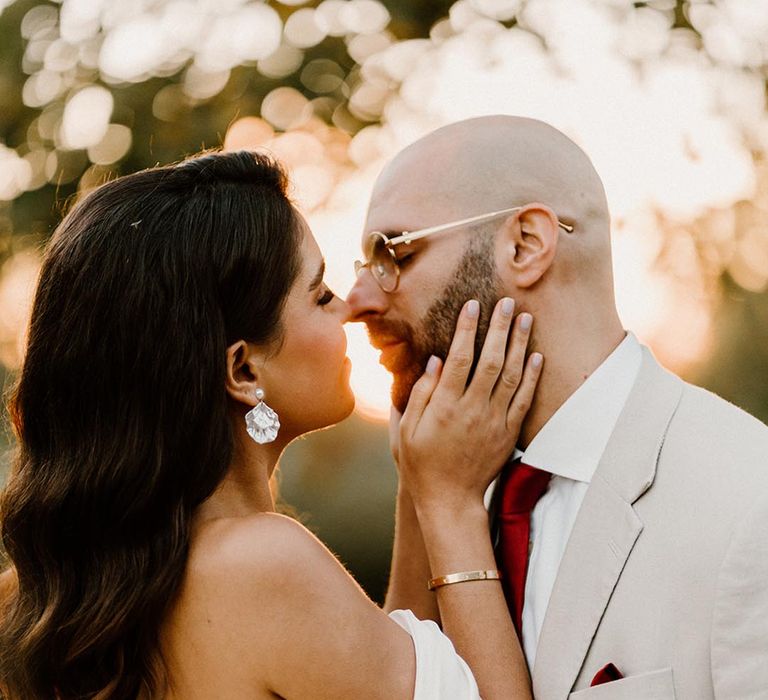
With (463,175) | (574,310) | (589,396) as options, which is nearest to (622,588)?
(589,396)

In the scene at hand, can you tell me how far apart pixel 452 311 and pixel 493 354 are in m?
0.22

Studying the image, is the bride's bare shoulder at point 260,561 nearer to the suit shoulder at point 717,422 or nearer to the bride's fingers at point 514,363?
the bride's fingers at point 514,363

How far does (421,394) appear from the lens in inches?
131

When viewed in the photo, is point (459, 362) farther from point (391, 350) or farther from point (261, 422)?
point (261, 422)

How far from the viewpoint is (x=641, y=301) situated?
30.3 ft

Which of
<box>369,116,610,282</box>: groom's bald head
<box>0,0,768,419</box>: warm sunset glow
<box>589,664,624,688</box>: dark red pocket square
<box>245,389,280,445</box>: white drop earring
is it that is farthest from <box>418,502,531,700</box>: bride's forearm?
<box>0,0,768,419</box>: warm sunset glow

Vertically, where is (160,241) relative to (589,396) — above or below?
above

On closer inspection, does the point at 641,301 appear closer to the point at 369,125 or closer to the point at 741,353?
the point at 741,353

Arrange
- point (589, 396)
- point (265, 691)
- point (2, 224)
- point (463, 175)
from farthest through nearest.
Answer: point (2, 224) → point (463, 175) → point (589, 396) → point (265, 691)

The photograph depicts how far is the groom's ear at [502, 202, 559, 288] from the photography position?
3.26 meters

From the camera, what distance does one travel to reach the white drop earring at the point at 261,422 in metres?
2.94

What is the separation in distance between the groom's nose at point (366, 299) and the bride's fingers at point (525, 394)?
1.75ft

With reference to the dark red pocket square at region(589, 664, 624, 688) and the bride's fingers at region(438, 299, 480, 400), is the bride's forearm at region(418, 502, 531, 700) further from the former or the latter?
the bride's fingers at region(438, 299, 480, 400)

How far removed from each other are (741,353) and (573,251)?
600 cm
